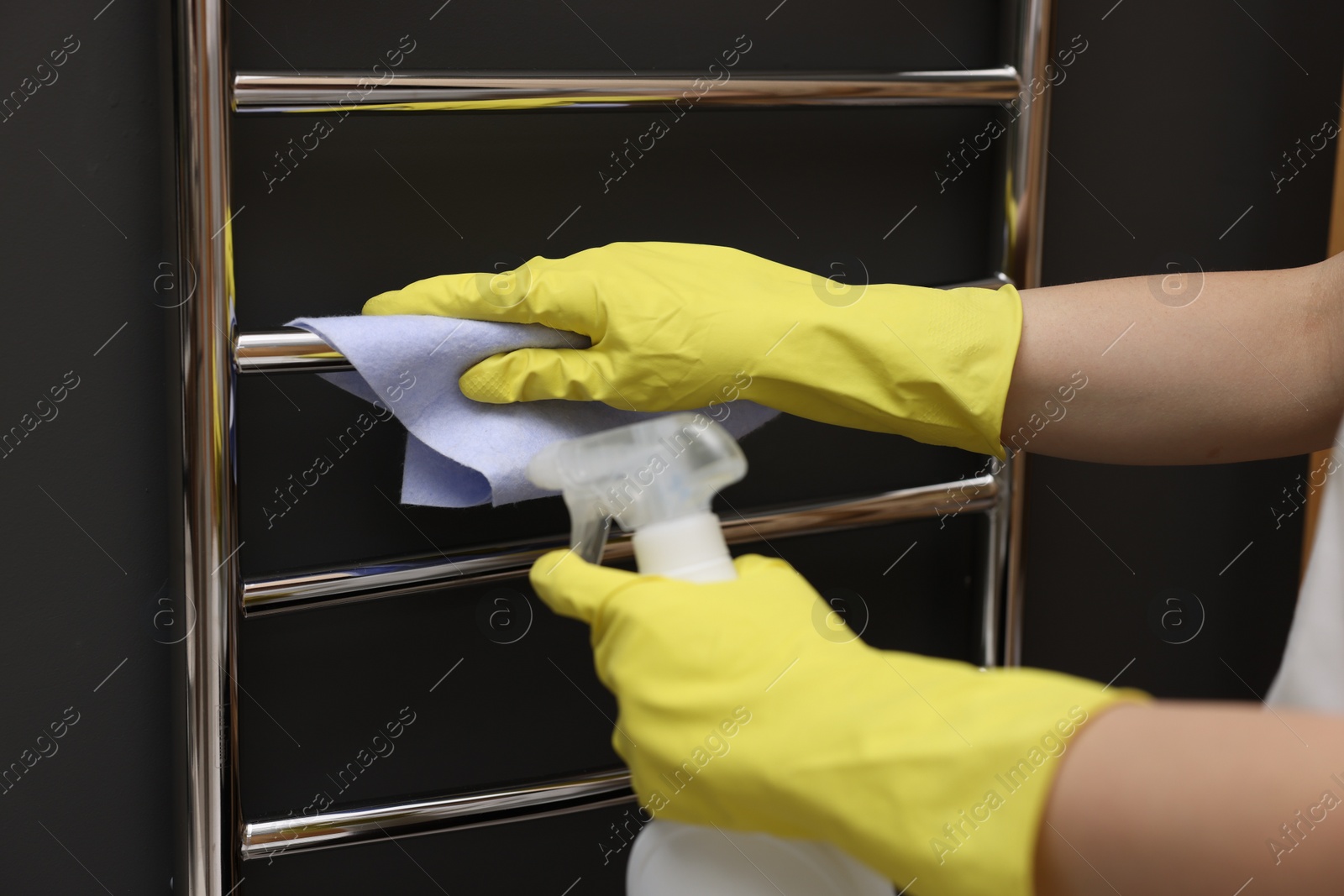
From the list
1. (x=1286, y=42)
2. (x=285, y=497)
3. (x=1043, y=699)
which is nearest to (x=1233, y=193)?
(x=1286, y=42)

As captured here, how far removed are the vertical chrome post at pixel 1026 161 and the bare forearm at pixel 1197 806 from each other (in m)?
0.48

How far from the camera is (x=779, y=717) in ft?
1.41

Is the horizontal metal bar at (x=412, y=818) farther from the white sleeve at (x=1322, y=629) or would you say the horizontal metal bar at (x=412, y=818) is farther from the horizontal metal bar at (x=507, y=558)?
the white sleeve at (x=1322, y=629)

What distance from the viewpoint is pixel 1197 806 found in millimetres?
350

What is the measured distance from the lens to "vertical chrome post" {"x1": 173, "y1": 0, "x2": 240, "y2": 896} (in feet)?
1.88

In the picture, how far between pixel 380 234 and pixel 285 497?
20 cm

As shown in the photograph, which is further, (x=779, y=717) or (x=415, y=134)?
(x=415, y=134)

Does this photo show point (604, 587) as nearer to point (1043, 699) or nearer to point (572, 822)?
point (1043, 699)

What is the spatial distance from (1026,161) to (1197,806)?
22.5 inches

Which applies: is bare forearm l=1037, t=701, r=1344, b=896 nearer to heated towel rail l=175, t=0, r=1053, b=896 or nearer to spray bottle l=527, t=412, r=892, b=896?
spray bottle l=527, t=412, r=892, b=896

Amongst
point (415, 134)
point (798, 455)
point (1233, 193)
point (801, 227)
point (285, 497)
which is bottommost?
point (1233, 193)

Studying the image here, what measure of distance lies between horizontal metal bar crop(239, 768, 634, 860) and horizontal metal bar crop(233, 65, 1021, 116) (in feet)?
1.49

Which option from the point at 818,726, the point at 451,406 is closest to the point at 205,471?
the point at 451,406

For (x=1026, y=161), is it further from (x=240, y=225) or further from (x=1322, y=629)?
(x=240, y=225)
